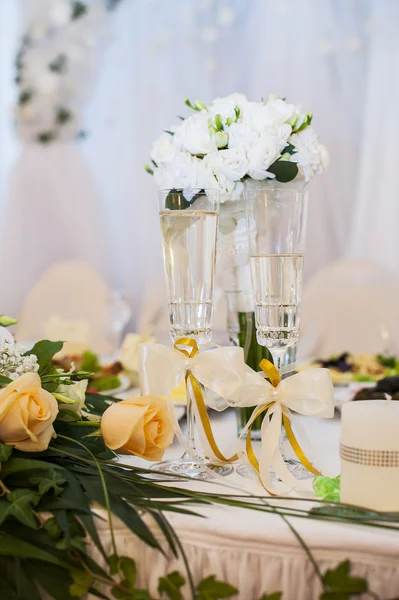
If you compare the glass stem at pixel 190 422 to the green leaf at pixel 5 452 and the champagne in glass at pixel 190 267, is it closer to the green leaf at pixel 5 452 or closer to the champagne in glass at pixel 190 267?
the champagne in glass at pixel 190 267

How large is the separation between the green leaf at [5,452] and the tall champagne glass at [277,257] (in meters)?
0.40

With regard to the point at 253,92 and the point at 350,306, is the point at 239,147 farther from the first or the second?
the point at 253,92

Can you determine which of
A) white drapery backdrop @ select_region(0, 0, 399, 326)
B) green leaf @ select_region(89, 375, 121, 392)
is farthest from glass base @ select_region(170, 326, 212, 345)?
white drapery backdrop @ select_region(0, 0, 399, 326)

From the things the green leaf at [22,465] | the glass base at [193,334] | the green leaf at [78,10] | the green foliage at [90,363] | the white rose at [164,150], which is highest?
the green leaf at [78,10]

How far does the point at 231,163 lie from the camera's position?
1.14m

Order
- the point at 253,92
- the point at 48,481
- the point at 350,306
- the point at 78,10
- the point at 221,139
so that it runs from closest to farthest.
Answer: the point at 48,481 < the point at 221,139 < the point at 350,306 < the point at 253,92 < the point at 78,10

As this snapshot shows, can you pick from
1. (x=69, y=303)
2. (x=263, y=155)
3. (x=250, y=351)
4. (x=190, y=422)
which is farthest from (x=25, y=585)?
(x=69, y=303)

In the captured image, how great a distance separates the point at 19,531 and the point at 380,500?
408 millimetres

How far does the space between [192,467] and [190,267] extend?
11.3 inches

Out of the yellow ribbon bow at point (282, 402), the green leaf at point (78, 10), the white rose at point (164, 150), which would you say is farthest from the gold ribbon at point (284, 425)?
the green leaf at point (78, 10)

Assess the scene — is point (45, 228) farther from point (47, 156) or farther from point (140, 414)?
point (140, 414)

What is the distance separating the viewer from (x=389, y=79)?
3471 millimetres

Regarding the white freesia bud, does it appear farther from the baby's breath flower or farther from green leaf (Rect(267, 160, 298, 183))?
the baby's breath flower

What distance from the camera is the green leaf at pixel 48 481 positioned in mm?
814
